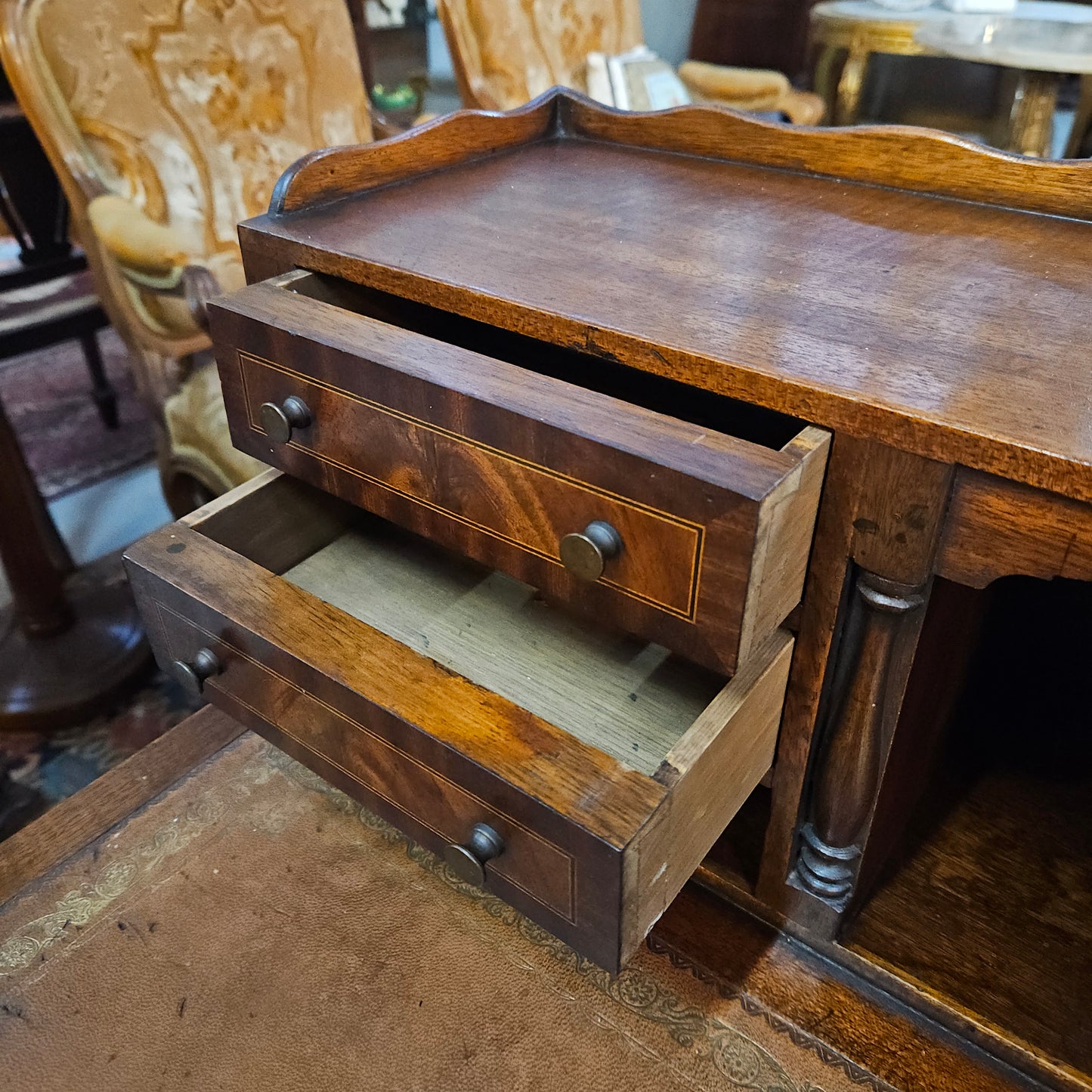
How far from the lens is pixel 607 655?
2.04ft

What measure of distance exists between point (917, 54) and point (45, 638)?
2137 mm

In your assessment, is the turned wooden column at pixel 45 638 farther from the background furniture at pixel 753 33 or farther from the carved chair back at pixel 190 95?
the background furniture at pixel 753 33

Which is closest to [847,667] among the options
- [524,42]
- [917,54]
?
[524,42]

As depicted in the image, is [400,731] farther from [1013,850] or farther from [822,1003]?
[1013,850]

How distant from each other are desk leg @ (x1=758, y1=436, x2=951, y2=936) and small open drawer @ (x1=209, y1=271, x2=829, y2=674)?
0.02 metres

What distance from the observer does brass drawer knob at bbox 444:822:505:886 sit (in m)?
0.48

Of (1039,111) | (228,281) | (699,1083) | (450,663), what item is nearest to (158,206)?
(228,281)

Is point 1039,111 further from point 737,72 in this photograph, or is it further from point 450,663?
point 450,663

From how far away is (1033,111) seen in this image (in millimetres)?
1899

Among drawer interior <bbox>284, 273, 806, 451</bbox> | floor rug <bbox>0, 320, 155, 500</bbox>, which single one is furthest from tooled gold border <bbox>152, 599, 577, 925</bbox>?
floor rug <bbox>0, 320, 155, 500</bbox>

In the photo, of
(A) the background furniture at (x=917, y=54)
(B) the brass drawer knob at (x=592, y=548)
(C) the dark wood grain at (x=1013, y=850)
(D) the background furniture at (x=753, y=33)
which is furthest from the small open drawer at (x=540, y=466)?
(D) the background furniture at (x=753, y=33)

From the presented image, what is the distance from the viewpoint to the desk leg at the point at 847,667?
1.49ft

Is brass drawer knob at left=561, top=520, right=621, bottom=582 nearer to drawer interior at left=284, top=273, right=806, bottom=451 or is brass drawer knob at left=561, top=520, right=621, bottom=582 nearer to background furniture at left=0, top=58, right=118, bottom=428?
drawer interior at left=284, top=273, right=806, bottom=451

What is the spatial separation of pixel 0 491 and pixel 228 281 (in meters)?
0.36
